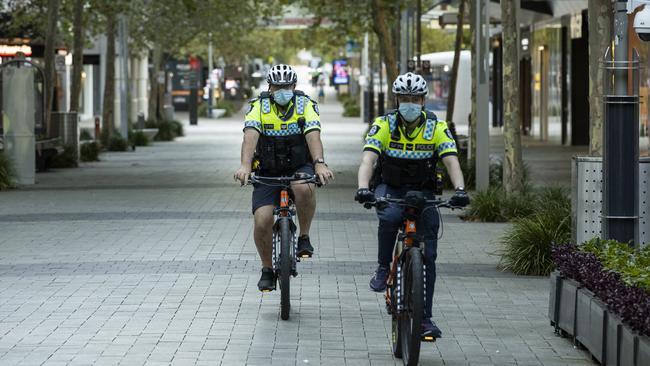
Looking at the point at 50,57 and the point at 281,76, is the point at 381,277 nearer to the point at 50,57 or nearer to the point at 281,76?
the point at 281,76

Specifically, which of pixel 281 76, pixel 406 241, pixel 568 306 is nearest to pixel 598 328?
pixel 568 306

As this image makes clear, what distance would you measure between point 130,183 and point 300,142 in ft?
49.0

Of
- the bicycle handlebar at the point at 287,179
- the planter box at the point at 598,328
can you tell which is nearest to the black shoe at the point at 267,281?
the bicycle handlebar at the point at 287,179

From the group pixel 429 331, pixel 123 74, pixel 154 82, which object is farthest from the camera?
pixel 154 82

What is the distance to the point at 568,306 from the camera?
359 inches

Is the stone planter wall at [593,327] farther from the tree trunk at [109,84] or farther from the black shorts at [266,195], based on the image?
the tree trunk at [109,84]

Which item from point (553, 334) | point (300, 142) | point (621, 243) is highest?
point (300, 142)

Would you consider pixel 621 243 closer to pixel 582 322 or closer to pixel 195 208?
pixel 582 322

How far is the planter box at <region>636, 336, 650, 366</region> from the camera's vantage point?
22.6 feet

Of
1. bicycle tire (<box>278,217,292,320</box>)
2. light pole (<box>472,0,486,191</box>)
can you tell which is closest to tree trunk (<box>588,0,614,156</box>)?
bicycle tire (<box>278,217,292,320</box>)

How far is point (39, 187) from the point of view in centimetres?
2389

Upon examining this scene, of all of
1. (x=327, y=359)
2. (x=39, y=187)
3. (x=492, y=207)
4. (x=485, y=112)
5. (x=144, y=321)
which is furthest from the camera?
(x=39, y=187)

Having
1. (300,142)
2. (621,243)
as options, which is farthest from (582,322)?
(300,142)

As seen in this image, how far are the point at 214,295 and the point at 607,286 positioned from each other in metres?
3.95
